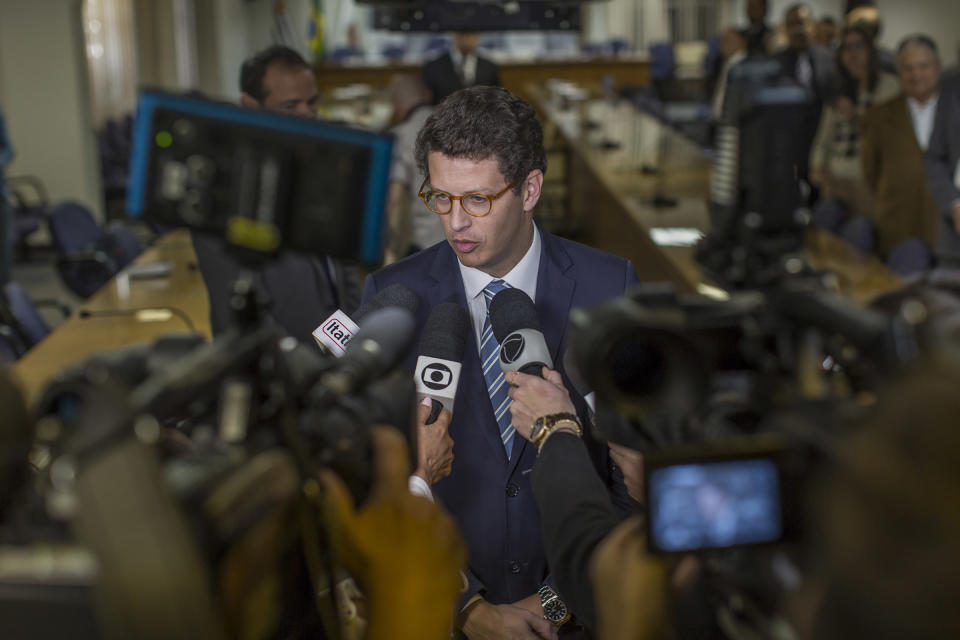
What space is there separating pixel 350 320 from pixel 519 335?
37 cm

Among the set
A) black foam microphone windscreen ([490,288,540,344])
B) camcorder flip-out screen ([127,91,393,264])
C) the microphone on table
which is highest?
camcorder flip-out screen ([127,91,393,264])

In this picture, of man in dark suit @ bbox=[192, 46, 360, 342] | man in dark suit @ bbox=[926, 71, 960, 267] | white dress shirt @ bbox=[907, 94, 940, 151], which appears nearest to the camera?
man in dark suit @ bbox=[192, 46, 360, 342]

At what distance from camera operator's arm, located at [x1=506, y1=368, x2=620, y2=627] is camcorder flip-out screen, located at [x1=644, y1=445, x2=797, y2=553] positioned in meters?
0.25

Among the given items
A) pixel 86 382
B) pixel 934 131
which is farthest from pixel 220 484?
pixel 934 131

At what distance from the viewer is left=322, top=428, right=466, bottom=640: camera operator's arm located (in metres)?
0.96

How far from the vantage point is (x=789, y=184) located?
97cm

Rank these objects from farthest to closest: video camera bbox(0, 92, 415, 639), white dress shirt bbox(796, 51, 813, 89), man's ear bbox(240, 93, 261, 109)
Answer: white dress shirt bbox(796, 51, 813, 89) < man's ear bbox(240, 93, 261, 109) < video camera bbox(0, 92, 415, 639)

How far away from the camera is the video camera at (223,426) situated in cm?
73

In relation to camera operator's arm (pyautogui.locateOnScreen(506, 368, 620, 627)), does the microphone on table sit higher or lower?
lower

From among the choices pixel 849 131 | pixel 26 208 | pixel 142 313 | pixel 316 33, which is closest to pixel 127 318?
pixel 142 313

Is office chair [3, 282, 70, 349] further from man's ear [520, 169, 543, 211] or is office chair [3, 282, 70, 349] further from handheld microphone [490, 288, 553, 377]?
handheld microphone [490, 288, 553, 377]

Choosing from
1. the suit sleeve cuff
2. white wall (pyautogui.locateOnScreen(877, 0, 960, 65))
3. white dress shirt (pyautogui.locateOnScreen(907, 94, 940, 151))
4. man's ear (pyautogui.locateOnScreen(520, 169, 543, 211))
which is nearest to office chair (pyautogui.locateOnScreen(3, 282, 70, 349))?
man's ear (pyautogui.locateOnScreen(520, 169, 543, 211))

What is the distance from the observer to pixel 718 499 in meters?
0.92

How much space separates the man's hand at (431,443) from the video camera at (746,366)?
0.53 meters
